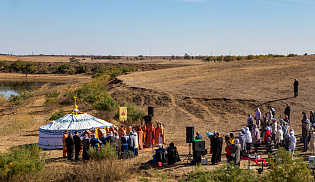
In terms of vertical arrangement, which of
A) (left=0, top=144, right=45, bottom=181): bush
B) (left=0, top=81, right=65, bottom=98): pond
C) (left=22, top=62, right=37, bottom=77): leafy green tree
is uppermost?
(left=22, top=62, right=37, bottom=77): leafy green tree

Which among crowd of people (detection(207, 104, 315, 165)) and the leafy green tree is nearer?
crowd of people (detection(207, 104, 315, 165))

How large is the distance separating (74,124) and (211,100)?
15.3 metres

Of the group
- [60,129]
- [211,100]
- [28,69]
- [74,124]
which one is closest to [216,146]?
[74,124]

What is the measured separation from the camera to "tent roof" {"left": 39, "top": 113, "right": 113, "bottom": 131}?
18.4 metres

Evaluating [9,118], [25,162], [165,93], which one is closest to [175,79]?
[165,93]

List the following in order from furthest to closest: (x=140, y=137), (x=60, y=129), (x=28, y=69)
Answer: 1. (x=28, y=69)
2. (x=60, y=129)
3. (x=140, y=137)

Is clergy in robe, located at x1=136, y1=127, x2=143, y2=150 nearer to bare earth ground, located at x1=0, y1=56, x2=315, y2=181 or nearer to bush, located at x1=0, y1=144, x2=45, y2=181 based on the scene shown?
bare earth ground, located at x1=0, y1=56, x2=315, y2=181

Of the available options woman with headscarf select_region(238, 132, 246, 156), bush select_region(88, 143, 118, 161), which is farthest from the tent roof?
woman with headscarf select_region(238, 132, 246, 156)

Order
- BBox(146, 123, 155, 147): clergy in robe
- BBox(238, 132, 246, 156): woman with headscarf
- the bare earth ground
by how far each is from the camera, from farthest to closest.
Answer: the bare earth ground
BBox(146, 123, 155, 147): clergy in robe
BBox(238, 132, 246, 156): woman with headscarf

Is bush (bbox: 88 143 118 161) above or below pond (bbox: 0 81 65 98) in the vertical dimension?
above

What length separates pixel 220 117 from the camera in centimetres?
2720

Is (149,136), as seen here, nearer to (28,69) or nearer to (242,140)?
(242,140)

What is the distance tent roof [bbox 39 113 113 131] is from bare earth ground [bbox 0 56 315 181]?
1.33m

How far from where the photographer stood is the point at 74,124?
1861cm
